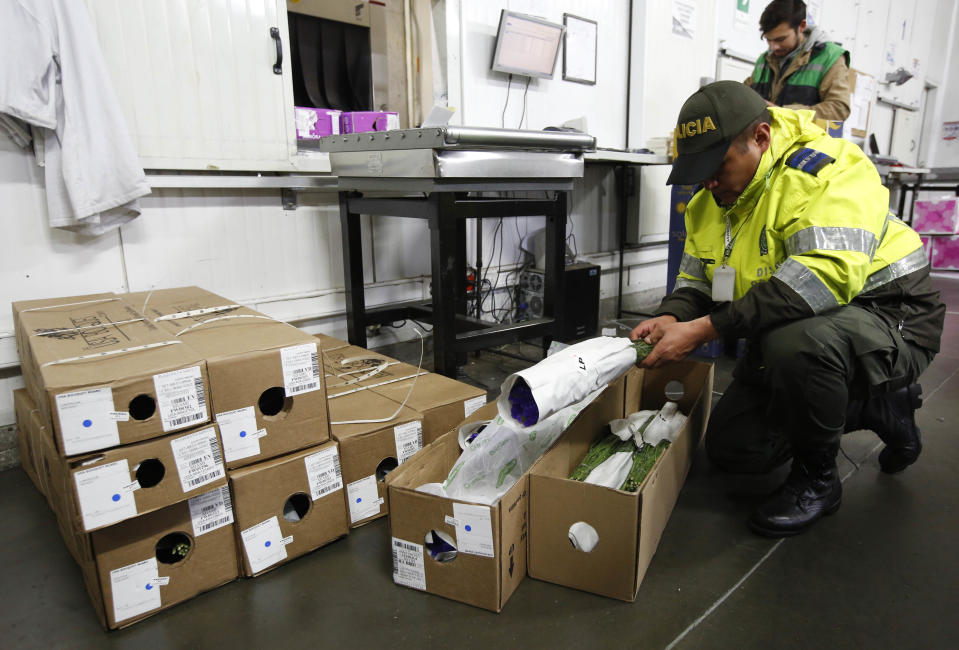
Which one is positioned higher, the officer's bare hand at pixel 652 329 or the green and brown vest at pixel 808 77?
the green and brown vest at pixel 808 77

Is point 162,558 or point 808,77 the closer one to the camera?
point 162,558

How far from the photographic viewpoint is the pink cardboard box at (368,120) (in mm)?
2133

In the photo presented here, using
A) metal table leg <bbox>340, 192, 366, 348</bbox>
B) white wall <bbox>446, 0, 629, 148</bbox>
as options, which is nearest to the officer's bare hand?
metal table leg <bbox>340, 192, 366, 348</bbox>

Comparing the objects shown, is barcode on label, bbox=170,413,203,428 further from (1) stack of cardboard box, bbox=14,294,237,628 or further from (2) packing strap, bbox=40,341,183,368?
(2) packing strap, bbox=40,341,183,368

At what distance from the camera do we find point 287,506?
1286 millimetres

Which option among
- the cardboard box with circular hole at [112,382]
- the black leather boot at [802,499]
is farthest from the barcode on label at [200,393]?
the black leather boot at [802,499]

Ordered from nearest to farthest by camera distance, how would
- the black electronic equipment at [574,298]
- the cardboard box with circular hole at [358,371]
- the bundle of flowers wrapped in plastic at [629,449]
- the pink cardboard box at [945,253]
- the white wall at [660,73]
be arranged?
the bundle of flowers wrapped in plastic at [629,449]
the cardboard box with circular hole at [358,371]
the black electronic equipment at [574,298]
the white wall at [660,73]
the pink cardboard box at [945,253]

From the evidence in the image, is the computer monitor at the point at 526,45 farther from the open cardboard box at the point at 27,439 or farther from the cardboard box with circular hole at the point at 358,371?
the open cardboard box at the point at 27,439

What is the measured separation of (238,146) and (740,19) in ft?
11.8

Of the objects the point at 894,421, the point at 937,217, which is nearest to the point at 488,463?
the point at 894,421

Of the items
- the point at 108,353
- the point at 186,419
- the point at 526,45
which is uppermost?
the point at 526,45

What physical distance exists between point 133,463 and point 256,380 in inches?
9.3

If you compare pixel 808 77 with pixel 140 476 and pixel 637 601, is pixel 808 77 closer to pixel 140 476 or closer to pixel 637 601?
pixel 637 601

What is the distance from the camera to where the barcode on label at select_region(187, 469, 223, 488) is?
1015 mm
